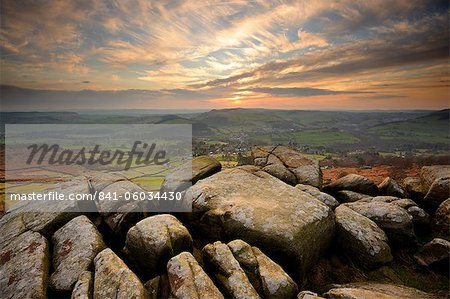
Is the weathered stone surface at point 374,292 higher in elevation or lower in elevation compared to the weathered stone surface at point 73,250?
lower

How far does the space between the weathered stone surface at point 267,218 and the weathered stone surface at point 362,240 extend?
0.91 m

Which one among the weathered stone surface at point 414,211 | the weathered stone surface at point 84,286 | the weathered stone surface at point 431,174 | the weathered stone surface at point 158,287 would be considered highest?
the weathered stone surface at point 431,174

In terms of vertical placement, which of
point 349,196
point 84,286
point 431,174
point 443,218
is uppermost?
point 431,174

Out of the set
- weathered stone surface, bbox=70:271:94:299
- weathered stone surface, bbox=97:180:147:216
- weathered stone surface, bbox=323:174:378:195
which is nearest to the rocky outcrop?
weathered stone surface, bbox=323:174:378:195

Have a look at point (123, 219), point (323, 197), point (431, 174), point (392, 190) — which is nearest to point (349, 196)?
point (323, 197)

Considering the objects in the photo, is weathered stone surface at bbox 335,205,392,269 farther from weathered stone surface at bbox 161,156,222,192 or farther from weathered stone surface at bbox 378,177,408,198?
weathered stone surface at bbox 161,156,222,192

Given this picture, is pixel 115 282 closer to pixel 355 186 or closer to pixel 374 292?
pixel 374 292

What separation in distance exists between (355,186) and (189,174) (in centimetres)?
1466

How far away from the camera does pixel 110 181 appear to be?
18516 mm

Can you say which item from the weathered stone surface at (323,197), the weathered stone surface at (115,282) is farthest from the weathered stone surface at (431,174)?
the weathered stone surface at (115,282)

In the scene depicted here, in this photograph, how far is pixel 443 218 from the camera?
1723cm

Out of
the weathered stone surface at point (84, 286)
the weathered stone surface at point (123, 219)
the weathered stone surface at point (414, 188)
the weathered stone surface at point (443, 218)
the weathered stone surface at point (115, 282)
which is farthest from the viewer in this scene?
the weathered stone surface at point (414, 188)

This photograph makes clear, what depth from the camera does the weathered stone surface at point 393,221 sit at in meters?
15.4

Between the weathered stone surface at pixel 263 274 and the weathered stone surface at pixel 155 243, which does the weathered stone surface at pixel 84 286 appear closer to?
the weathered stone surface at pixel 155 243
